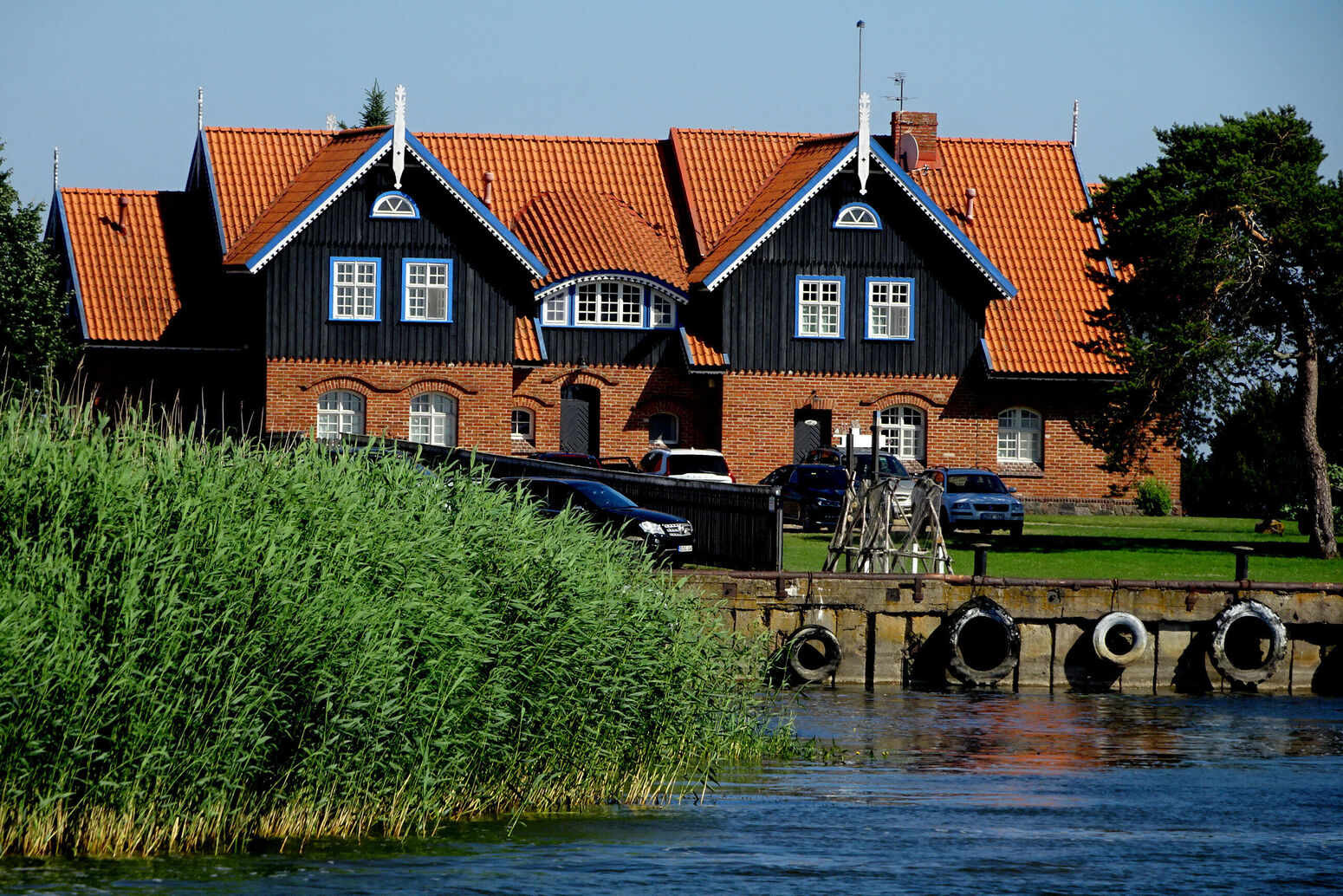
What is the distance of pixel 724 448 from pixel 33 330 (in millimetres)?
15775

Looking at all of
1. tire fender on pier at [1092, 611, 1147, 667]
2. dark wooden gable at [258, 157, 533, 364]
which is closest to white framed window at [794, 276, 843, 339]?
dark wooden gable at [258, 157, 533, 364]

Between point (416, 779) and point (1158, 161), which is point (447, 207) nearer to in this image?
point (1158, 161)

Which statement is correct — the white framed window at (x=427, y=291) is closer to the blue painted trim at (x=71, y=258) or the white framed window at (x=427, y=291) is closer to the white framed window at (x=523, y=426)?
the white framed window at (x=523, y=426)

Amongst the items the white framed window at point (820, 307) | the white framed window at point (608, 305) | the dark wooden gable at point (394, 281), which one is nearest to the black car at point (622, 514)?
the dark wooden gable at point (394, 281)

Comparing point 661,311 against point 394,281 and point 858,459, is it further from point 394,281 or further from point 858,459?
point 394,281

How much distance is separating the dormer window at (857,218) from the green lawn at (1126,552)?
812 cm

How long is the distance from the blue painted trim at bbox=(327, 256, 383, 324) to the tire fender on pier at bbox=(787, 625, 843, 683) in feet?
63.6

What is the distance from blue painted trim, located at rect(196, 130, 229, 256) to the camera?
43.0 m

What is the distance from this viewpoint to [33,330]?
40.4m

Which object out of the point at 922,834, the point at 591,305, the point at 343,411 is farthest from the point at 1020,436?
the point at 922,834

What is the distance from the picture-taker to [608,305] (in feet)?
146

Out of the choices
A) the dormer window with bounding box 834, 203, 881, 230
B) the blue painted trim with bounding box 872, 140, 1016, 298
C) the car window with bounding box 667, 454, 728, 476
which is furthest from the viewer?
the dormer window with bounding box 834, 203, 881, 230

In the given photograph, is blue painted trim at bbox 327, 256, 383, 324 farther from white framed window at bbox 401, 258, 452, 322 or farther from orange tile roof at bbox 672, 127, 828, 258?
orange tile roof at bbox 672, 127, 828, 258

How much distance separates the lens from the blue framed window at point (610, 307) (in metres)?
44.4
